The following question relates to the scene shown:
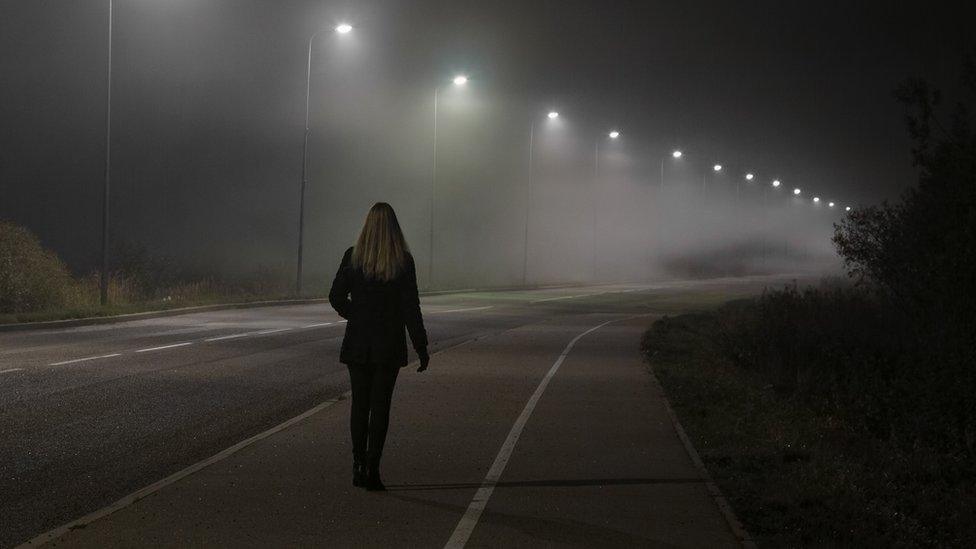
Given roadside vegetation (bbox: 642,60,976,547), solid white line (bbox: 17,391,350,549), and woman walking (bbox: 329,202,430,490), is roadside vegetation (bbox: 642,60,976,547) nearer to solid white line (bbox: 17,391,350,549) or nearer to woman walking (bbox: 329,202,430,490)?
woman walking (bbox: 329,202,430,490)

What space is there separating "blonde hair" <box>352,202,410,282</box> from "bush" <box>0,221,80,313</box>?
2223cm

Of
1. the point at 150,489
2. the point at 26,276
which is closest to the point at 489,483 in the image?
the point at 150,489

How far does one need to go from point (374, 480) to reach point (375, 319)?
106 centimetres

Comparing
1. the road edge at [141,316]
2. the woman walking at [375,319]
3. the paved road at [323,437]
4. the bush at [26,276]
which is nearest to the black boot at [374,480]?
the woman walking at [375,319]

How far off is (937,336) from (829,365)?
4030 millimetres

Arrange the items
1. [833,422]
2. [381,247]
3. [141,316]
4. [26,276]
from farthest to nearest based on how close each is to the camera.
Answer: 1. [26,276]
2. [141,316]
3. [833,422]
4. [381,247]


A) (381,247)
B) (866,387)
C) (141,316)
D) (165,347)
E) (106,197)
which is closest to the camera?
(381,247)

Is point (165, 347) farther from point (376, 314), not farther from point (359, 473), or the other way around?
point (376, 314)

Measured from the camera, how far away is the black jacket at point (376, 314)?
740 centimetres

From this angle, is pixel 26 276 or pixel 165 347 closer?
pixel 165 347

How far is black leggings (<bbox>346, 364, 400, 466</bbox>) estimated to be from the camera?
7.45 meters

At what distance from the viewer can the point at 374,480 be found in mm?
7414

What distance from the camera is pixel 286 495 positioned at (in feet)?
23.8

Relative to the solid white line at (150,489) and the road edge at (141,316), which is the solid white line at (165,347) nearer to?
the road edge at (141,316)
